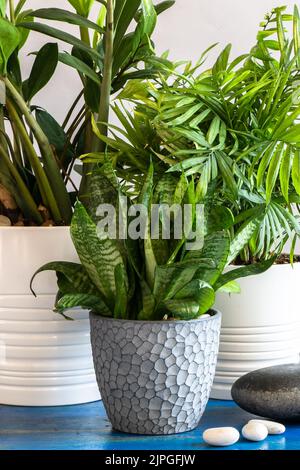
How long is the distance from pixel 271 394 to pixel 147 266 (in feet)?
A: 0.57

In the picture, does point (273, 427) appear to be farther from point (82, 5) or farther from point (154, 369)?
point (82, 5)

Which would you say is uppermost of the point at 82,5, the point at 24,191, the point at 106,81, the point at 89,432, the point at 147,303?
the point at 82,5

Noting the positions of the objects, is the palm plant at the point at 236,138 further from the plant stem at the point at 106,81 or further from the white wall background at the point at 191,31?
the white wall background at the point at 191,31

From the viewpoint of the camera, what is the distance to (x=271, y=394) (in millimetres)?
710

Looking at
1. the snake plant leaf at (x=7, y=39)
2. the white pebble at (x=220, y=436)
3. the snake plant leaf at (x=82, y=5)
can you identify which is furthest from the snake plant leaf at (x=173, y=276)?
the snake plant leaf at (x=82, y=5)

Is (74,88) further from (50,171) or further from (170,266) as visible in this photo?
(170,266)

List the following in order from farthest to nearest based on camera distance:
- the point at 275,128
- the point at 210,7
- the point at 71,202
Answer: the point at 210,7 < the point at 71,202 < the point at 275,128

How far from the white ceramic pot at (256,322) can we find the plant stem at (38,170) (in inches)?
8.2

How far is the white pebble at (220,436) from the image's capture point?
0.66 m

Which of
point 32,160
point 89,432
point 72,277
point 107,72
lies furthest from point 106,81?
point 89,432

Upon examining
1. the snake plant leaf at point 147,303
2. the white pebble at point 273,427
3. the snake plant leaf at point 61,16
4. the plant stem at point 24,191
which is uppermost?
the snake plant leaf at point 61,16

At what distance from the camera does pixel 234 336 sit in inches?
31.7
